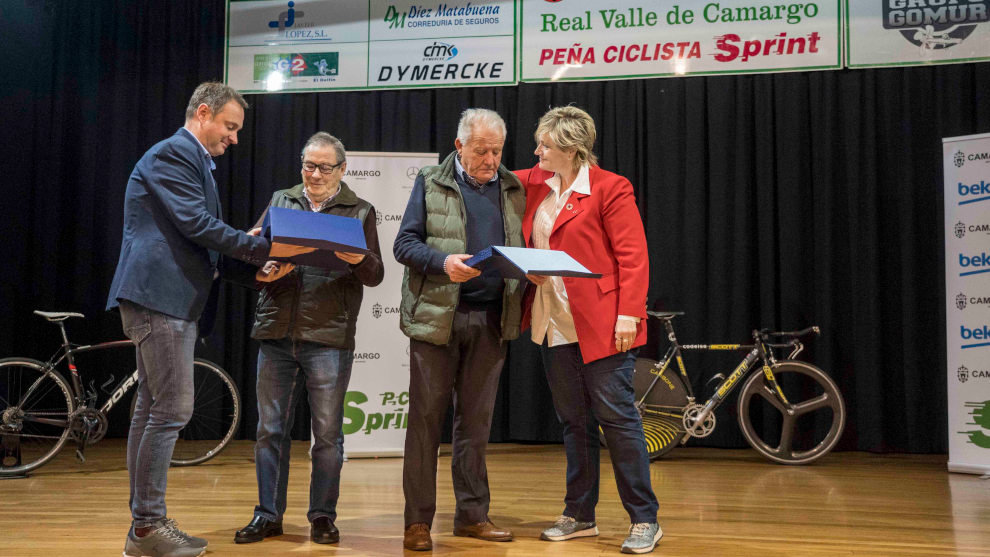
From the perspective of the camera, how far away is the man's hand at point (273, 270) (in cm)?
268

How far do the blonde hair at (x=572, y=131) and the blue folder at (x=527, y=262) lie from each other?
1.50 ft

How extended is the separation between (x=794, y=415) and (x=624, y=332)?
2.73 m

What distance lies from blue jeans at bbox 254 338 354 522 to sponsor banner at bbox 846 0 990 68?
4.20 meters

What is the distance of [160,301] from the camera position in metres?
2.41

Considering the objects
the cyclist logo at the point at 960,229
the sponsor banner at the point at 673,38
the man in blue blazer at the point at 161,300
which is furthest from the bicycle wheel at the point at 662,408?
the man in blue blazer at the point at 161,300

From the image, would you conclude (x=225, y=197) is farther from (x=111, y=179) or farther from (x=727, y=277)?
(x=727, y=277)

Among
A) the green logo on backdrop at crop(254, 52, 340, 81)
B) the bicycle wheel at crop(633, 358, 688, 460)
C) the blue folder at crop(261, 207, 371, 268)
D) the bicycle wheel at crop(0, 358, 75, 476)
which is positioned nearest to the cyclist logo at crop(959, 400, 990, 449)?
the bicycle wheel at crop(633, 358, 688, 460)

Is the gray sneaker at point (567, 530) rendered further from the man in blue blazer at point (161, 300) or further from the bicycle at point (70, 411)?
the bicycle at point (70, 411)

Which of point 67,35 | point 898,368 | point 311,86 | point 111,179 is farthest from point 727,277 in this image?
point 67,35

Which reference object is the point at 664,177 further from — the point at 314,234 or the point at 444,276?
the point at 314,234

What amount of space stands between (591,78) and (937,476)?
3282mm

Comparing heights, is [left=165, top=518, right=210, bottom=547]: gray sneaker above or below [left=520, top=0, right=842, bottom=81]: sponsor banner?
below

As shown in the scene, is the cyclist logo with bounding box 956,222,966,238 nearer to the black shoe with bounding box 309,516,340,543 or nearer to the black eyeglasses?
the black eyeglasses

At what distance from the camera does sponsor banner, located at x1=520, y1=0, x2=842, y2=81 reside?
533cm
